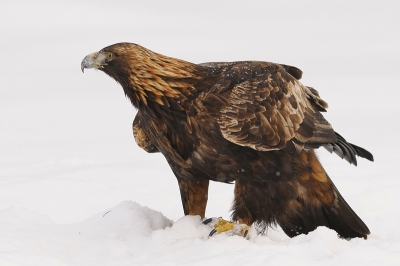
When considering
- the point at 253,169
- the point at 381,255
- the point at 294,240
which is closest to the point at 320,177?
the point at 253,169

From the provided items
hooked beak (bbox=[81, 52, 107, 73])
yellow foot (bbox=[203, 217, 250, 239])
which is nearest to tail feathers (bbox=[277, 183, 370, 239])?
yellow foot (bbox=[203, 217, 250, 239])

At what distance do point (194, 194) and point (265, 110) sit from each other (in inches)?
48.1

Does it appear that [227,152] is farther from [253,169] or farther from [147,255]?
[147,255]

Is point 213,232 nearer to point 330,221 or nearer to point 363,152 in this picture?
point 330,221

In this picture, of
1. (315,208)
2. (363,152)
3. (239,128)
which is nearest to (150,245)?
(239,128)

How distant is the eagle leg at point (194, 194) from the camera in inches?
275

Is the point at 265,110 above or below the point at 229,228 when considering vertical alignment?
above

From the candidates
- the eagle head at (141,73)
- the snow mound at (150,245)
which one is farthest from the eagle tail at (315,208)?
the eagle head at (141,73)

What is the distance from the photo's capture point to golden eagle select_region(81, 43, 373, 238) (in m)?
6.30

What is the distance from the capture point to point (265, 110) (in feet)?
21.1

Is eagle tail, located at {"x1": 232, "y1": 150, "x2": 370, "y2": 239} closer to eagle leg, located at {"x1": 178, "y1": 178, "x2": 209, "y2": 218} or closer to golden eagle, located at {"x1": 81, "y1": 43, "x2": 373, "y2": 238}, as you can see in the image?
golden eagle, located at {"x1": 81, "y1": 43, "x2": 373, "y2": 238}

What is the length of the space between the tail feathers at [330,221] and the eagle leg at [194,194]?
830mm

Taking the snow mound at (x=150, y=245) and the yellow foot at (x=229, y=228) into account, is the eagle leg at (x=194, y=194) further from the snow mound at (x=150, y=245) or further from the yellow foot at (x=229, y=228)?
the yellow foot at (x=229, y=228)

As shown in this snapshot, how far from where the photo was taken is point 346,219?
22.7 feet
